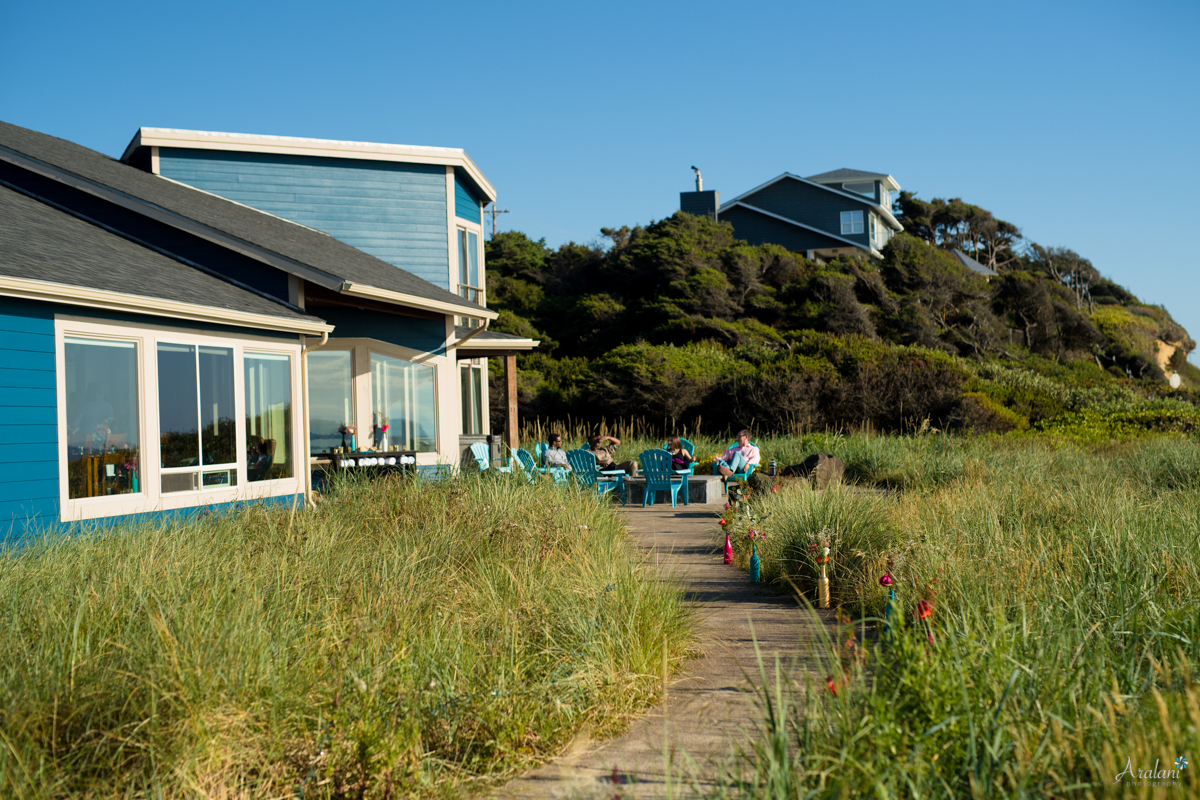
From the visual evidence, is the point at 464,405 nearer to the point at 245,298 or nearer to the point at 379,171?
the point at 379,171

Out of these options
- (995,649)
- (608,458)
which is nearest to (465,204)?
(608,458)

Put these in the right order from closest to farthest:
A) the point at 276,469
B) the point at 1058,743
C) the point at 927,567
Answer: the point at 1058,743 → the point at 927,567 → the point at 276,469

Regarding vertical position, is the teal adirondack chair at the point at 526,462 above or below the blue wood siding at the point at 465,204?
below

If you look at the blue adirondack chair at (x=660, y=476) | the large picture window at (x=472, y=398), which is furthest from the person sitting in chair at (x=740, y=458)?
the large picture window at (x=472, y=398)

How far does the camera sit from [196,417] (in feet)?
27.0

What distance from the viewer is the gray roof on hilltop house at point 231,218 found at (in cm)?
1048

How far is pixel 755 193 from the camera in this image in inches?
1464

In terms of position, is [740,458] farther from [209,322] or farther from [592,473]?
[209,322]

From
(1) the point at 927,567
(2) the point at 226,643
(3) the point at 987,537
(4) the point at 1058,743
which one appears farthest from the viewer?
(3) the point at 987,537

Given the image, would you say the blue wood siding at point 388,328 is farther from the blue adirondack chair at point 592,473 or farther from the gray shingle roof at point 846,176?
the gray shingle roof at point 846,176

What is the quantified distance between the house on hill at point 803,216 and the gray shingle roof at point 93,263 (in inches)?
1108

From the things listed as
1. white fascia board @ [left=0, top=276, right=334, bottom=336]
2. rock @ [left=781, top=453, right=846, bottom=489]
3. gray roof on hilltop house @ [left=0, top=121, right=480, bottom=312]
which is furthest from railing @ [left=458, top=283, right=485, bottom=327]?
rock @ [left=781, top=453, right=846, bottom=489]

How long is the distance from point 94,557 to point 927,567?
Result: 4.79 metres

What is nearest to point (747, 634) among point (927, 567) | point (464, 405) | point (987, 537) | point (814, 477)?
point (927, 567)
